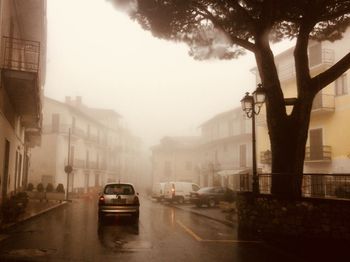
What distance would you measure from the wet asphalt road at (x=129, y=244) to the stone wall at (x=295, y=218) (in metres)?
0.88

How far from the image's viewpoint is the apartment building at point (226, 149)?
44812 millimetres

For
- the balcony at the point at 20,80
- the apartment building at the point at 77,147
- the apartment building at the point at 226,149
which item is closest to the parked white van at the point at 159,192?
the apartment building at the point at 226,149

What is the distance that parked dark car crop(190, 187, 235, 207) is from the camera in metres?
29.8

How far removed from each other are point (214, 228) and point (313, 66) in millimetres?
17406

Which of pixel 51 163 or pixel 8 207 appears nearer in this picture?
pixel 8 207

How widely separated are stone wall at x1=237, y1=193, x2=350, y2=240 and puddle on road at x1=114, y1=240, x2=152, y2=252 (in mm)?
3833

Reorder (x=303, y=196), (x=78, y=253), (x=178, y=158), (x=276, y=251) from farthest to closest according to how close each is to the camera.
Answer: (x=178, y=158) → (x=303, y=196) → (x=276, y=251) → (x=78, y=253)

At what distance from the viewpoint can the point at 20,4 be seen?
56.1ft

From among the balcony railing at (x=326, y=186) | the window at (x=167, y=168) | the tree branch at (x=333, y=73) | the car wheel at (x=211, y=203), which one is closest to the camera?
the balcony railing at (x=326, y=186)

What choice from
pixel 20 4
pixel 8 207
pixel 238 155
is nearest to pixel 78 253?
pixel 8 207

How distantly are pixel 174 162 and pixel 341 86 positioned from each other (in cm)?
4243

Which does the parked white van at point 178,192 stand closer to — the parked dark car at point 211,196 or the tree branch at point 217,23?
the parked dark car at point 211,196

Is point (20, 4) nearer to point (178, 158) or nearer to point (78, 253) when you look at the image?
point (78, 253)

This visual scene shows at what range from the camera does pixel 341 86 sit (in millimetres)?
27625
